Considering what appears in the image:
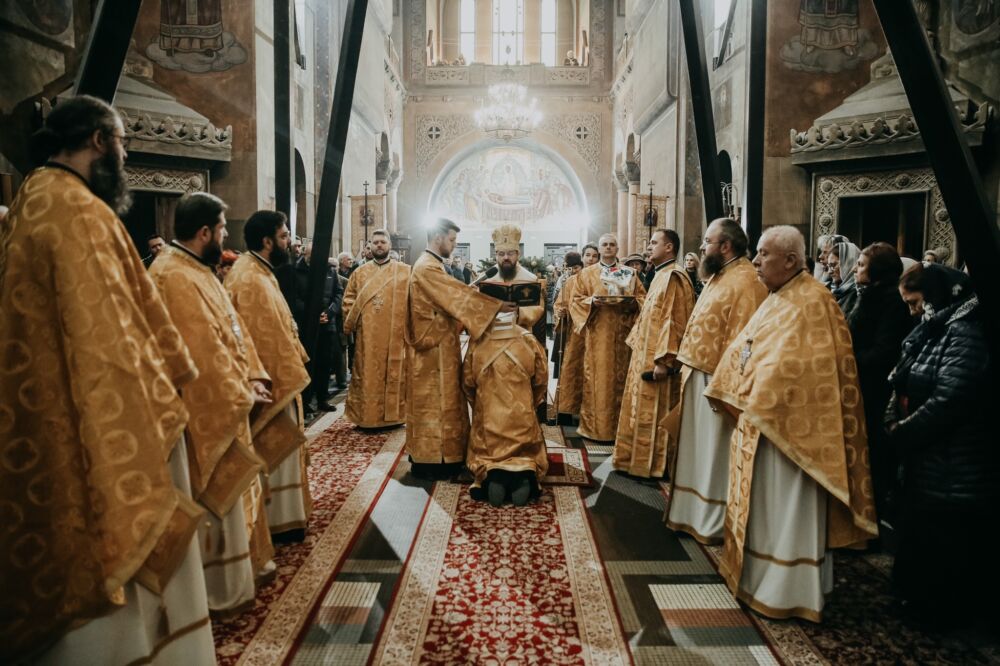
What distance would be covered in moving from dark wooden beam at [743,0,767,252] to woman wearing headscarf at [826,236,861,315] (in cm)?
63

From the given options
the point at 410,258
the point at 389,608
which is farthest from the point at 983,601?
the point at 410,258

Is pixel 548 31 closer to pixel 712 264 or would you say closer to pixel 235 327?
pixel 712 264

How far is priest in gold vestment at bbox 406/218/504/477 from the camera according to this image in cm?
472

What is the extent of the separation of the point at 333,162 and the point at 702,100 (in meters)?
2.87

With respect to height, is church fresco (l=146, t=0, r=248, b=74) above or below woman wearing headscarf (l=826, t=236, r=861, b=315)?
above

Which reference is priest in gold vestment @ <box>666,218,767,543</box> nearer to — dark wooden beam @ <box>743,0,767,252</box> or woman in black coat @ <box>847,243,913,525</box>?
woman in black coat @ <box>847,243,913,525</box>

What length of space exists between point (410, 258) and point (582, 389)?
556 inches

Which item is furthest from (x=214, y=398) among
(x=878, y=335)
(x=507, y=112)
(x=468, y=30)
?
(x=468, y=30)

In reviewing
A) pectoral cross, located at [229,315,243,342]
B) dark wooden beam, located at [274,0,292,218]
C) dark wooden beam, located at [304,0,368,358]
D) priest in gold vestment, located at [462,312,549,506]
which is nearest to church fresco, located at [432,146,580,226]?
dark wooden beam, located at [274,0,292,218]

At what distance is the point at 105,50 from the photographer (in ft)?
9.23

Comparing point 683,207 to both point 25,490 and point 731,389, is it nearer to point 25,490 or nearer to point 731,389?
point 731,389

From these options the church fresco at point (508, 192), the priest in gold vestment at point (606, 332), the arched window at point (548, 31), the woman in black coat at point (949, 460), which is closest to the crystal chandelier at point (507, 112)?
the arched window at point (548, 31)

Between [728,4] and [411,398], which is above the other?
[728,4]

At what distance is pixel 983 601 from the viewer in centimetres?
270
